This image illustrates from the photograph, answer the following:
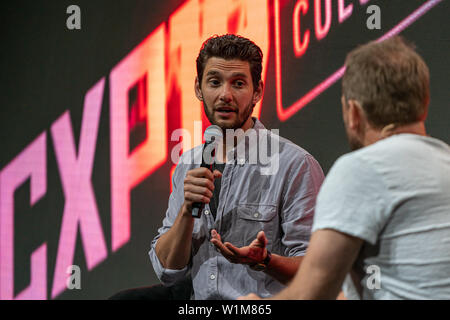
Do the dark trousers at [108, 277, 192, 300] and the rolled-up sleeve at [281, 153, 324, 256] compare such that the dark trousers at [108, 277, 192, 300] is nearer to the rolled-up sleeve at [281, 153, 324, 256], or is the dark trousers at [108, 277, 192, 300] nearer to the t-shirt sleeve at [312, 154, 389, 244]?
the rolled-up sleeve at [281, 153, 324, 256]

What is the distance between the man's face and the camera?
185 centimetres

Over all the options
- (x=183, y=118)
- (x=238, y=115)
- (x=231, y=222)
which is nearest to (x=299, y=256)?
(x=231, y=222)

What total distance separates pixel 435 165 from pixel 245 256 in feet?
2.23

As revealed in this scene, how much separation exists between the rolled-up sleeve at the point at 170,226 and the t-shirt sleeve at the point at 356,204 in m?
1.00

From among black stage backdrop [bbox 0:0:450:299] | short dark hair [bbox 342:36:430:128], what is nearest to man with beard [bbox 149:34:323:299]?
black stage backdrop [bbox 0:0:450:299]

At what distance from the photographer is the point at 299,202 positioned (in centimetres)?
175

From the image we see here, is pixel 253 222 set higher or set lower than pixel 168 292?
higher

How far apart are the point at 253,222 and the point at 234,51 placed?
0.65 metres

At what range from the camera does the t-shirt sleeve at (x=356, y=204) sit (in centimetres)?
89

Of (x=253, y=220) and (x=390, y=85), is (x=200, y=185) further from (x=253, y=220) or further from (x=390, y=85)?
(x=390, y=85)
